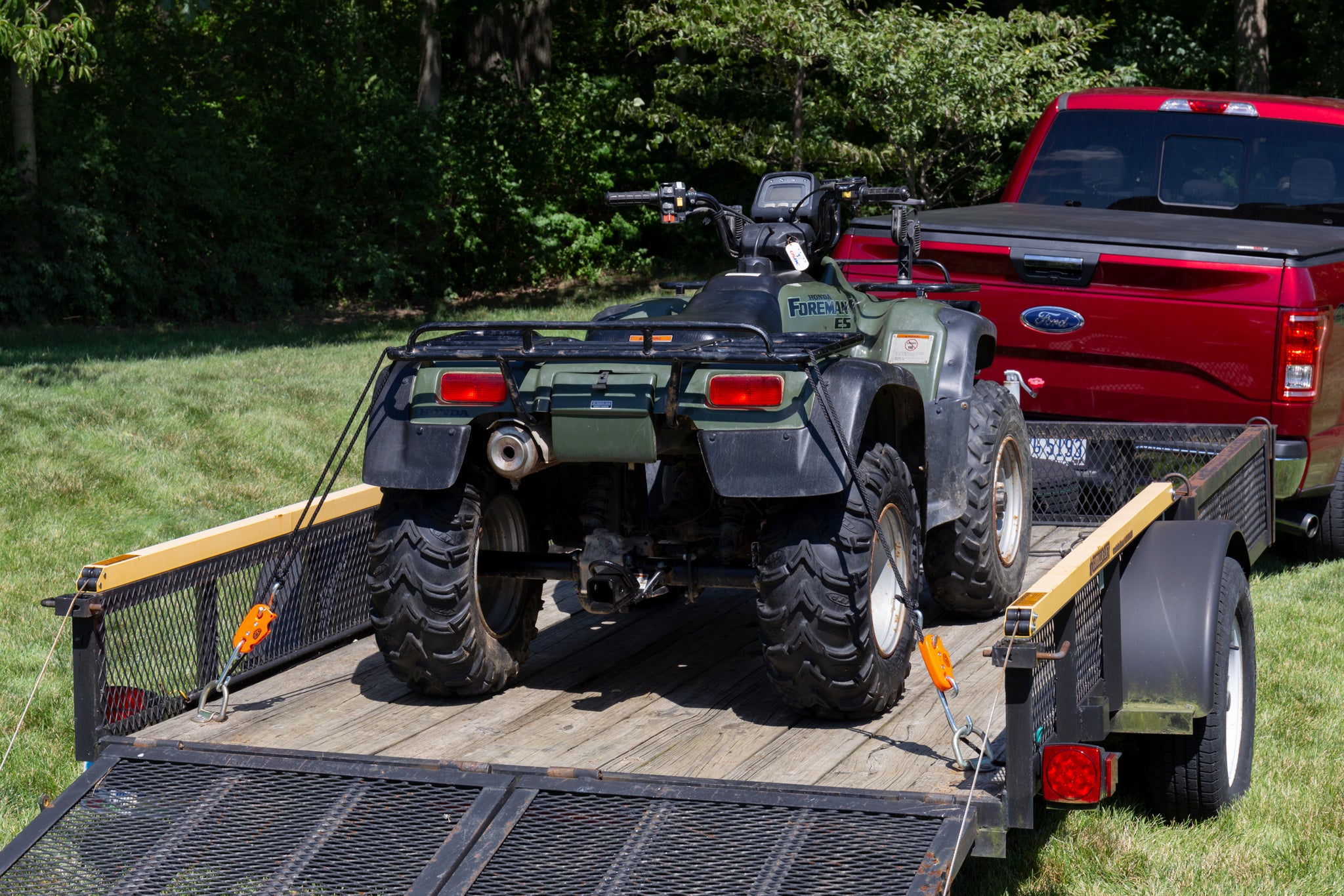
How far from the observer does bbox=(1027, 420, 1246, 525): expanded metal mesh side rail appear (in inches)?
244

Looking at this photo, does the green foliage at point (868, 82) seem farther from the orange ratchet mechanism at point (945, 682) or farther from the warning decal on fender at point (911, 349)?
the orange ratchet mechanism at point (945, 682)

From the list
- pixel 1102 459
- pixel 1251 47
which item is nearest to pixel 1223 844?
pixel 1102 459

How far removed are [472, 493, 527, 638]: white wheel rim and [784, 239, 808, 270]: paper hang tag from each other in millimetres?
1230

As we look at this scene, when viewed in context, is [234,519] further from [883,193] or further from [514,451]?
[514,451]

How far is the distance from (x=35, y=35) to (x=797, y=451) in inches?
380

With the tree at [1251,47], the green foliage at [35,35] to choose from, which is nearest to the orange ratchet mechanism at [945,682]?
the green foliage at [35,35]

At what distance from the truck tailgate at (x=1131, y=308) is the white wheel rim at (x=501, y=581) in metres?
2.87

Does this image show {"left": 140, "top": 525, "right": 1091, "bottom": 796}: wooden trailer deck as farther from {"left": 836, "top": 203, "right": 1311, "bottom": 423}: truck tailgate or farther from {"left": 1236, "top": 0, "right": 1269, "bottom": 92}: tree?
{"left": 1236, "top": 0, "right": 1269, "bottom": 92}: tree

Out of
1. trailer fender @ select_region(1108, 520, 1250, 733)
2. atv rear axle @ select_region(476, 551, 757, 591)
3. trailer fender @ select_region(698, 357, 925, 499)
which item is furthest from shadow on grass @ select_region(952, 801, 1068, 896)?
trailer fender @ select_region(698, 357, 925, 499)

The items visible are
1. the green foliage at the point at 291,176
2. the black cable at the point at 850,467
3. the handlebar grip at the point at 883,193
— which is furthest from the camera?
the green foliage at the point at 291,176

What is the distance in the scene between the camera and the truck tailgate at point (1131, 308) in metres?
6.29

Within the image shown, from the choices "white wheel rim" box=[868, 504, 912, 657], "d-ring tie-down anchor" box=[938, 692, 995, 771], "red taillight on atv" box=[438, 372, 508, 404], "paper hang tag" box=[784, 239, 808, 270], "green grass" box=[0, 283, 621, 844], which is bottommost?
"green grass" box=[0, 283, 621, 844]

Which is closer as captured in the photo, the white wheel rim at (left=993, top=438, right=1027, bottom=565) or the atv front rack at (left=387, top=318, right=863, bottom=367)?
the atv front rack at (left=387, top=318, right=863, bottom=367)

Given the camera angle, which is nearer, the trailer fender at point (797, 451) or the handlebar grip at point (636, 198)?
the trailer fender at point (797, 451)
